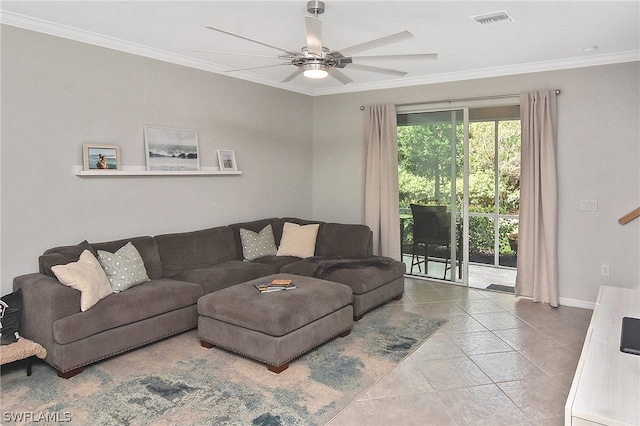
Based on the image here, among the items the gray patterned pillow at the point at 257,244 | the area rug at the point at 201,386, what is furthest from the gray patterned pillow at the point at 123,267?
the gray patterned pillow at the point at 257,244

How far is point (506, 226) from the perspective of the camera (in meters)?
7.05

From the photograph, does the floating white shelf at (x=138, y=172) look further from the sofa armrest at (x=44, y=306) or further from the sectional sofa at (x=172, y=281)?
the sofa armrest at (x=44, y=306)

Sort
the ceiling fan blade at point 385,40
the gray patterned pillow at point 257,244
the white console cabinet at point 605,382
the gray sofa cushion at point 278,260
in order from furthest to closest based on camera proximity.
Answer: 1. the gray patterned pillow at point 257,244
2. the gray sofa cushion at point 278,260
3. the ceiling fan blade at point 385,40
4. the white console cabinet at point 605,382

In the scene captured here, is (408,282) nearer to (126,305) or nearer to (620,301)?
(620,301)

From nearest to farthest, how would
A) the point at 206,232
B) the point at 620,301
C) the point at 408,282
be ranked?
the point at 620,301
the point at 206,232
the point at 408,282

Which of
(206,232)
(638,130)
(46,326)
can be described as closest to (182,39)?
(206,232)

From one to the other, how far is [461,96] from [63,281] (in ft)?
15.2

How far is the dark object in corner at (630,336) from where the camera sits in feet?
7.75

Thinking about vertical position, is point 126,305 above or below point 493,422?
above

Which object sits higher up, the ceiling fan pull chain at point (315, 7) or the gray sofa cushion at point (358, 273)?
the ceiling fan pull chain at point (315, 7)

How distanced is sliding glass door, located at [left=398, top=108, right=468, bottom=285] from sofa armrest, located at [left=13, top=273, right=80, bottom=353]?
4134 mm

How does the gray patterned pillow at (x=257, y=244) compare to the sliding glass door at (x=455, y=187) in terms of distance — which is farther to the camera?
the sliding glass door at (x=455, y=187)

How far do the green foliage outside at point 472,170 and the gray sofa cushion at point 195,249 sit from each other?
247cm

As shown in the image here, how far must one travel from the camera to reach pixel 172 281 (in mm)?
4016
